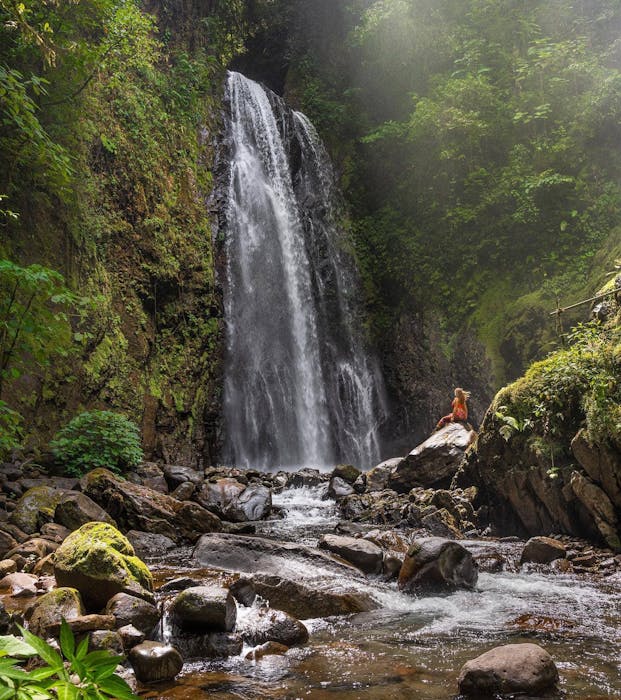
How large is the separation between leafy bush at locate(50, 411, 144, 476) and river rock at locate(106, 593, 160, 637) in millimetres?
5283

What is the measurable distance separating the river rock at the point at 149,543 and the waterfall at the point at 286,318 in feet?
24.4

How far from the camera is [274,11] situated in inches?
966

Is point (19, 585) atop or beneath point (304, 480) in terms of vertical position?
beneath

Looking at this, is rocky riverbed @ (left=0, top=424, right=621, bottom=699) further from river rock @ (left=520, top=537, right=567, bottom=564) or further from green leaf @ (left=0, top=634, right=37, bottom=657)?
green leaf @ (left=0, top=634, right=37, bottom=657)

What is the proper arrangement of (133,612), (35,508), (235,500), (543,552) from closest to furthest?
(133,612) < (543,552) < (35,508) < (235,500)

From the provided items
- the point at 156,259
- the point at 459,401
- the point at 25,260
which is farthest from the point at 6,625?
the point at 156,259

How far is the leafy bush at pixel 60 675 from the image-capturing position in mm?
1077

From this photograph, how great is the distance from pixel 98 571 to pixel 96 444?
556cm

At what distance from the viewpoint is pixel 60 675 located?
1157mm

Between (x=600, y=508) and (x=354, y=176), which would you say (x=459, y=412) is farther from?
(x=354, y=176)

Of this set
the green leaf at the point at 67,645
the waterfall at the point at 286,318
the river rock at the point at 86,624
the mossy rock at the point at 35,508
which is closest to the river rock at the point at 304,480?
the waterfall at the point at 286,318

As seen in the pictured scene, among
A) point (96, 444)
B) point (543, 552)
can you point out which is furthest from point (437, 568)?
point (96, 444)

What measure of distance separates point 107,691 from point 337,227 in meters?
19.7

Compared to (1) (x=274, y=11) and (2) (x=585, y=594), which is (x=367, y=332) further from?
(1) (x=274, y=11)
